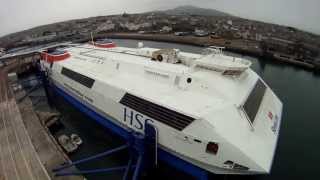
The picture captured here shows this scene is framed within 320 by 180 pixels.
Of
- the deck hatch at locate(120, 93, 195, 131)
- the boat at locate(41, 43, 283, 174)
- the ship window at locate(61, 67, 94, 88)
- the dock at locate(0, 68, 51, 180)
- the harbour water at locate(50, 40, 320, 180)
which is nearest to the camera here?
the boat at locate(41, 43, 283, 174)

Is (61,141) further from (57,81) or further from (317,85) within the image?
(317,85)

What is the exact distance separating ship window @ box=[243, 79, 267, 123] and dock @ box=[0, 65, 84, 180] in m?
16.1

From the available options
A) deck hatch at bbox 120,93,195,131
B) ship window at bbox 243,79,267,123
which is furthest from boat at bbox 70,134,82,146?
ship window at bbox 243,79,267,123

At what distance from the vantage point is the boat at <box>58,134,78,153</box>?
26.1 metres

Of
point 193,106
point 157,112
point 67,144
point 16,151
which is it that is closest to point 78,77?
point 67,144

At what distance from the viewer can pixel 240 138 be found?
52.0 feet

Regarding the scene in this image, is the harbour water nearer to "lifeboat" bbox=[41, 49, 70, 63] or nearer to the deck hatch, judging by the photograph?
the deck hatch

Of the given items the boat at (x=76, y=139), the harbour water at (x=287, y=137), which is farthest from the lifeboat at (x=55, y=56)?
the boat at (x=76, y=139)

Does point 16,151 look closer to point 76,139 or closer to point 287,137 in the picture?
point 76,139

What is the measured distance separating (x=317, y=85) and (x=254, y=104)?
36.3 m

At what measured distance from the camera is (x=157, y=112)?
1859 cm

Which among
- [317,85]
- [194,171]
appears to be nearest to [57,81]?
[194,171]

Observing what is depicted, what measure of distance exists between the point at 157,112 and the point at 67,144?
47.8 ft

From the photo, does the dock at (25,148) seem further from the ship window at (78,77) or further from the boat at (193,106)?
the ship window at (78,77)
